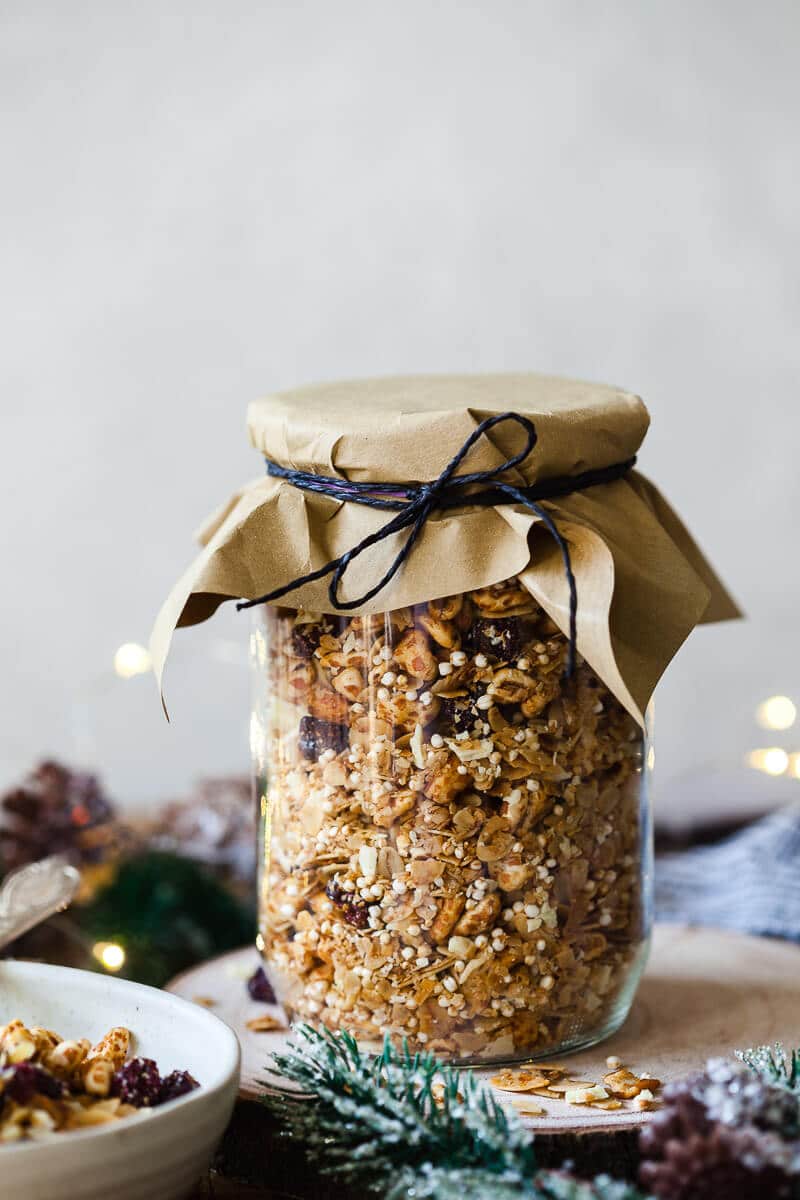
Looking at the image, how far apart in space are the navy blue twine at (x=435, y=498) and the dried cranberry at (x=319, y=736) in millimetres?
80

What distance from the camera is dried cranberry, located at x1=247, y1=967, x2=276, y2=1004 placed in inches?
39.9

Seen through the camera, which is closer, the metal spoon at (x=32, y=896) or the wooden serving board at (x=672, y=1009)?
the wooden serving board at (x=672, y=1009)

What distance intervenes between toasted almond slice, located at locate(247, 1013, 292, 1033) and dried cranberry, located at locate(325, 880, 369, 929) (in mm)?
155

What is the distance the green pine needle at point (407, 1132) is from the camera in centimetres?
68

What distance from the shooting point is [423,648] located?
0.82 meters

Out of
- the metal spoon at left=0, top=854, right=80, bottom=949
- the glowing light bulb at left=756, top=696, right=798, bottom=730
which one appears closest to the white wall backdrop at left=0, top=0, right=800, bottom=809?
the glowing light bulb at left=756, top=696, right=798, bottom=730

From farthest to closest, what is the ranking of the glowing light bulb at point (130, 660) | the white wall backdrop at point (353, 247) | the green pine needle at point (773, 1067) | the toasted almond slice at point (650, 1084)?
the white wall backdrop at point (353, 247) < the glowing light bulb at point (130, 660) < the toasted almond slice at point (650, 1084) < the green pine needle at point (773, 1067)

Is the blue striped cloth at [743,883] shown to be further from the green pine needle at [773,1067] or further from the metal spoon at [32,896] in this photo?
the metal spoon at [32,896]

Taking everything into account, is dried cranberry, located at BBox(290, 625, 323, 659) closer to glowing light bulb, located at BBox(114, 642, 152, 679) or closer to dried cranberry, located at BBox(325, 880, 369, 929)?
dried cranberry, located at BBox(325, 880, 369, 929)

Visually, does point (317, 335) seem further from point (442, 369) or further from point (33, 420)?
point (33, 420)

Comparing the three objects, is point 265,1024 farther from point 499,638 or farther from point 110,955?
point 499,638

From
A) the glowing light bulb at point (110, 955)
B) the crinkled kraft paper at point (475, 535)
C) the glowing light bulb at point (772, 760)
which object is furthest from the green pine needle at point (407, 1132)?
the glowing light bulb at point (772, 760)

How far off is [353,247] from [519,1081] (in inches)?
43.2

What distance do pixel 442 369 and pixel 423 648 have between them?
0.93m
